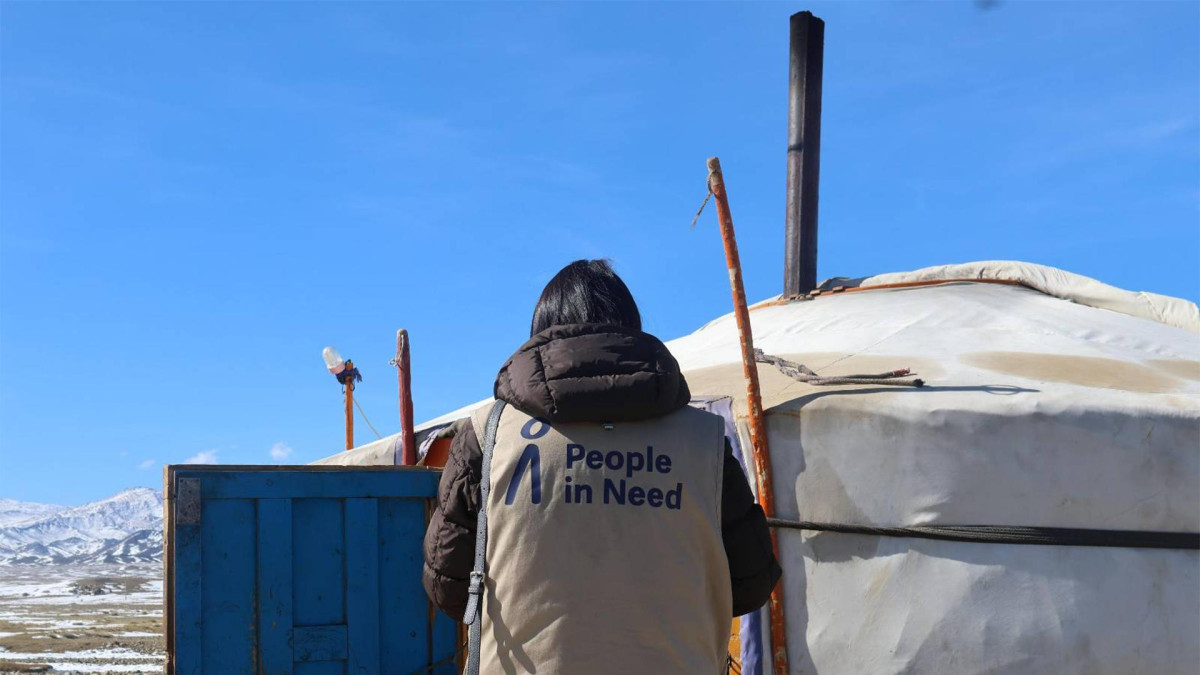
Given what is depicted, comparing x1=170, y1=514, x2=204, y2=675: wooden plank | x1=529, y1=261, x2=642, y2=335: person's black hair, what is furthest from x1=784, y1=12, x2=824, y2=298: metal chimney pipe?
x1=529, y1=261, x2=642, y2=335: person's black hair

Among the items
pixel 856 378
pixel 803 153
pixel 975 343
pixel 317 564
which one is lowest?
pixel 317 564

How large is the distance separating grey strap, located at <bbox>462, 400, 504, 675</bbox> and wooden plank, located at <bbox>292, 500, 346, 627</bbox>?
238cm

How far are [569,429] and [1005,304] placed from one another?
4.60 metres

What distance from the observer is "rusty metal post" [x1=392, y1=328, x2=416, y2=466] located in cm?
516

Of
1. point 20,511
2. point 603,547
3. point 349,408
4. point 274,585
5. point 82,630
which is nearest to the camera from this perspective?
point 603,547

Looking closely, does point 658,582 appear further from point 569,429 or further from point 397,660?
point 397,660

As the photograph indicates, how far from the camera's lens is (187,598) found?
13.2 feet

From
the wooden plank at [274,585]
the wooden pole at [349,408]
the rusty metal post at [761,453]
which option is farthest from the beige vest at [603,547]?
the wooden pole at [349,408]

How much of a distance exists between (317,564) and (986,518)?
2.24 m

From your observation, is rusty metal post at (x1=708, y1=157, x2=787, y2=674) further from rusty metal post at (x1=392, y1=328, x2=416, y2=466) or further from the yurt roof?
rusty metal post at (x1=392, y1=328, x2=416, y2=466)

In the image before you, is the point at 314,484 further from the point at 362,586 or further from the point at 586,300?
the point at 586,300

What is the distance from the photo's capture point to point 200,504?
159 inches

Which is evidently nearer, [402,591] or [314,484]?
[314,484]

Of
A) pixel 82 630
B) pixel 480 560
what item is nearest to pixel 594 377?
pixel 480 560
